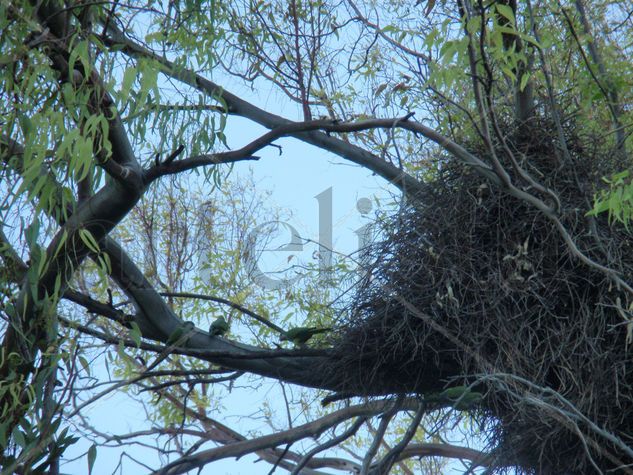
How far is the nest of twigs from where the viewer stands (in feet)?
10.6

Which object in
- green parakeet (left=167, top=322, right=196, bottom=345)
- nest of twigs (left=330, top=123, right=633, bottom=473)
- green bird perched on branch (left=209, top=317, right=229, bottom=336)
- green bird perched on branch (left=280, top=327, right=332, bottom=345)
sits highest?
green bird perched on branch (left=209, top=317, right=229, bottom=336)

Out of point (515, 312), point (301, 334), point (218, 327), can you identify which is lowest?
point (515, 312)

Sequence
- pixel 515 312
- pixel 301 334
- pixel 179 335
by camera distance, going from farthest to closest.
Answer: pixel 301 334
pixel 179 335
pixel 515 312

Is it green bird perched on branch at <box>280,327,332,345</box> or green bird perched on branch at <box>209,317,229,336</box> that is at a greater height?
green bird perched on branch at <box>209,317,229,336</box>

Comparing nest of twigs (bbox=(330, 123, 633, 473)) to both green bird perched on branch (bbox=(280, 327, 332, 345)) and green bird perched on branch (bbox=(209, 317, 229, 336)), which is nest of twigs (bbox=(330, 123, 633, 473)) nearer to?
green bird perched on branch (bbox=(280, 327, 332, 345))

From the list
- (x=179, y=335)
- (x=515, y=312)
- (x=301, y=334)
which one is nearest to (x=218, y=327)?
(x=179, y=335)

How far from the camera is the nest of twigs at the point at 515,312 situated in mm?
3238

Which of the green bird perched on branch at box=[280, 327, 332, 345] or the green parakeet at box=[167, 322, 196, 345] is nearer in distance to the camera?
the green parakeet at box=[167, 322, 196, 345]

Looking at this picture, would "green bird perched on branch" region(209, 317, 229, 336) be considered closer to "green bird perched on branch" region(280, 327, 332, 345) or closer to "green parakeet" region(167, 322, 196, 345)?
"green parakeet" region(167, 322, 196, 345)

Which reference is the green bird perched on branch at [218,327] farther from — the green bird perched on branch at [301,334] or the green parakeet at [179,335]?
the green bird perched on branch at [301,334]

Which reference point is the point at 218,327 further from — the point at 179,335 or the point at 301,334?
the point at 301,334

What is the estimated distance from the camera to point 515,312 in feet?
11.0

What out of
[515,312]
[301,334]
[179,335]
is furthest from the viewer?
[301,334]

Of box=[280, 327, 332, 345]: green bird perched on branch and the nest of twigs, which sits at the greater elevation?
box=[280, 327, 332, 345]: green bird perched on branch
